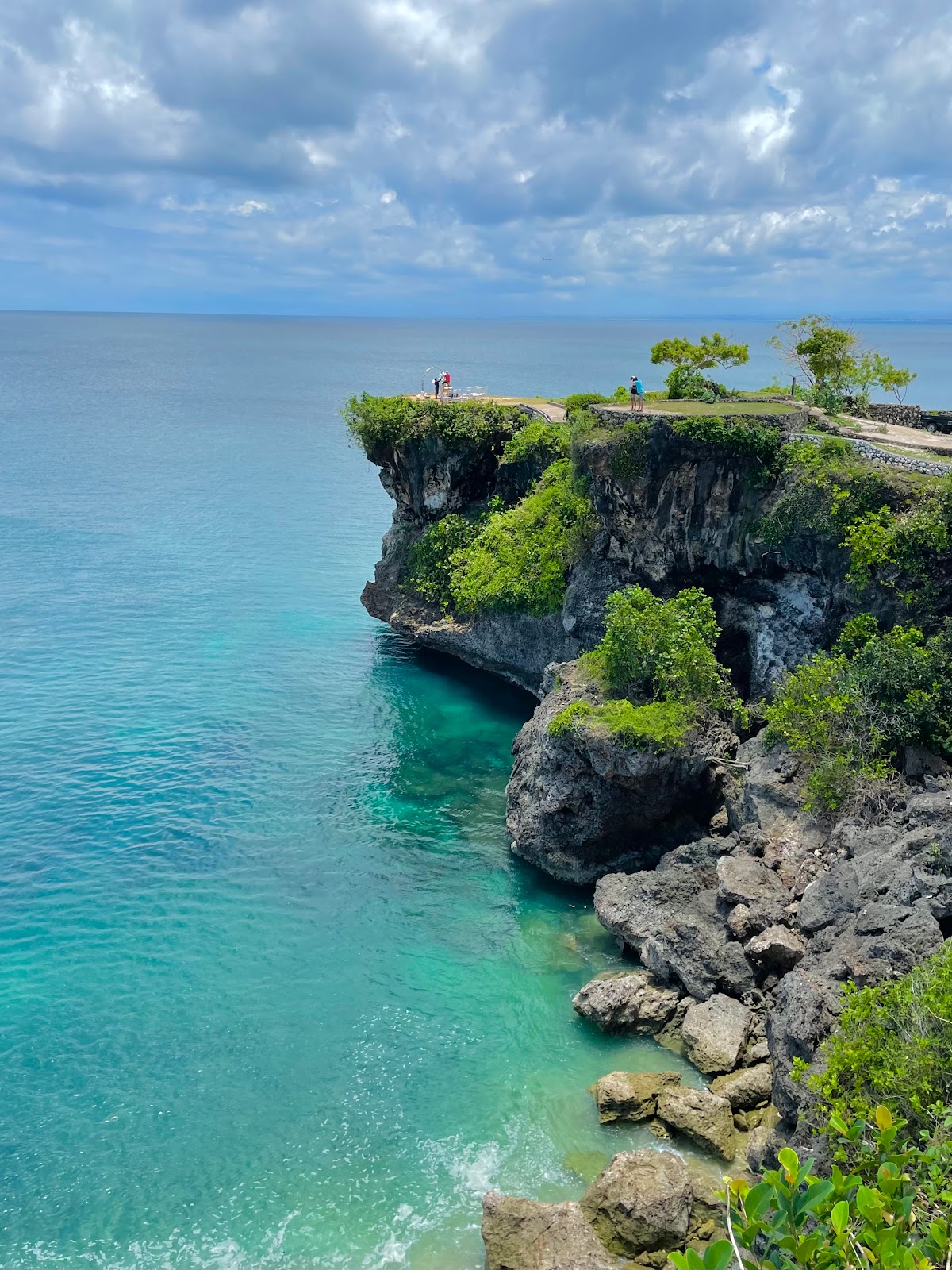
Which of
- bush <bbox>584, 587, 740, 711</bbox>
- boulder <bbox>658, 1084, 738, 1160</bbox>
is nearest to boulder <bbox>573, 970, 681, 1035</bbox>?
boulder <bbox>658, 1084, 738, 1160</bbox>

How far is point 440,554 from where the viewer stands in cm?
4312

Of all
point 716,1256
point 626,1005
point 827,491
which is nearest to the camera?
point 716,1256

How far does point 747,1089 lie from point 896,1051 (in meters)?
5.09

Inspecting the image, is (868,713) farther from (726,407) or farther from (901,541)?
(726,407)

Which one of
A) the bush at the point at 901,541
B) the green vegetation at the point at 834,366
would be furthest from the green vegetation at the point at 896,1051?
the green vegetation at the point at 834,366

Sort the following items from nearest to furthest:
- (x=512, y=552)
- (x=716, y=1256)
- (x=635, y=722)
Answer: (x=716, y=1256) → (x=635, y=722) → (x=512, y=552)

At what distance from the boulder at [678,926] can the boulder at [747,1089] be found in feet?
8.00

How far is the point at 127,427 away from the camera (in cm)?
10075

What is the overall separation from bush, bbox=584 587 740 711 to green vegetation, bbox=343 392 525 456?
49.0 feet

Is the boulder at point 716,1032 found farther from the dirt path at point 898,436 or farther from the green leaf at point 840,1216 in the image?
the dirt path at point 898,436

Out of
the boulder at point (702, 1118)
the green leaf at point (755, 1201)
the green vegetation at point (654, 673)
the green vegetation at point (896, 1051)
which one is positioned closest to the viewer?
the green leaf at point (755, 1201)

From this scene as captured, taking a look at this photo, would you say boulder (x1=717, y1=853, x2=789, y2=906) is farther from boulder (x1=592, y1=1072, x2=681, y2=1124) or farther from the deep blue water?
boulder (x1=592, y1=1072, x2=681, y2=1124)

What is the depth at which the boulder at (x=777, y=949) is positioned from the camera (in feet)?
68.9

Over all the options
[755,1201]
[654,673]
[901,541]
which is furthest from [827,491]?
[755,1201]
